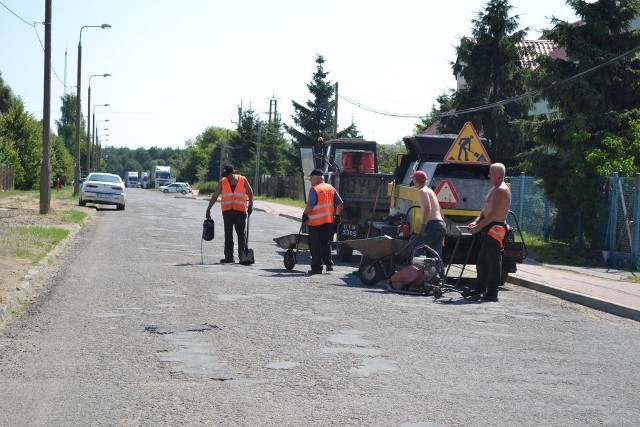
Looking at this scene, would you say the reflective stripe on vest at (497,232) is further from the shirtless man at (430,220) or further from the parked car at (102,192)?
the parked car at (102,192)

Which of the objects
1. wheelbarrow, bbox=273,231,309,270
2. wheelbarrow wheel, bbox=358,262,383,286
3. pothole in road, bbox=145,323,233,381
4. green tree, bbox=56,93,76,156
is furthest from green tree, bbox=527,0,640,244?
green tree, bbox=56,93,76,156

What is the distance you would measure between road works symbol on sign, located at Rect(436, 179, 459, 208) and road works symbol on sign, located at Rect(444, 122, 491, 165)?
0.73 metres

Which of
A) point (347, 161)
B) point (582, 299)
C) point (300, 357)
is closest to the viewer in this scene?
point (300, 357)

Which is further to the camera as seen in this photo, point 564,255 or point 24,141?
point 24,141

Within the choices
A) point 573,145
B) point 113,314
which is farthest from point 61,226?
point 113,314

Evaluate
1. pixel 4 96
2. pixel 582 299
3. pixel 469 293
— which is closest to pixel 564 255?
pixel 582 299

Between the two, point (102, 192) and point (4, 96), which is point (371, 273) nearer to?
point (102, 192)

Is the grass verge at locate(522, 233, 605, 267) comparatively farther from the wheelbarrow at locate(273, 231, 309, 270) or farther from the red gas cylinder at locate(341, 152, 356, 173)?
the wheelbarrow at locate(273, 231, 309, 270)

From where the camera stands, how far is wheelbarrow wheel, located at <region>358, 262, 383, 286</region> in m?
15.1

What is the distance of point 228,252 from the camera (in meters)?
17.8

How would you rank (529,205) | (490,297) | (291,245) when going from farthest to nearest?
(529,205) → (291,245) → (490,297)

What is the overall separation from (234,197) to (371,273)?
376 centimetres

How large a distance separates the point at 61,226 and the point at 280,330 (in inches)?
650

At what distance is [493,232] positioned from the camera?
13680 mm
